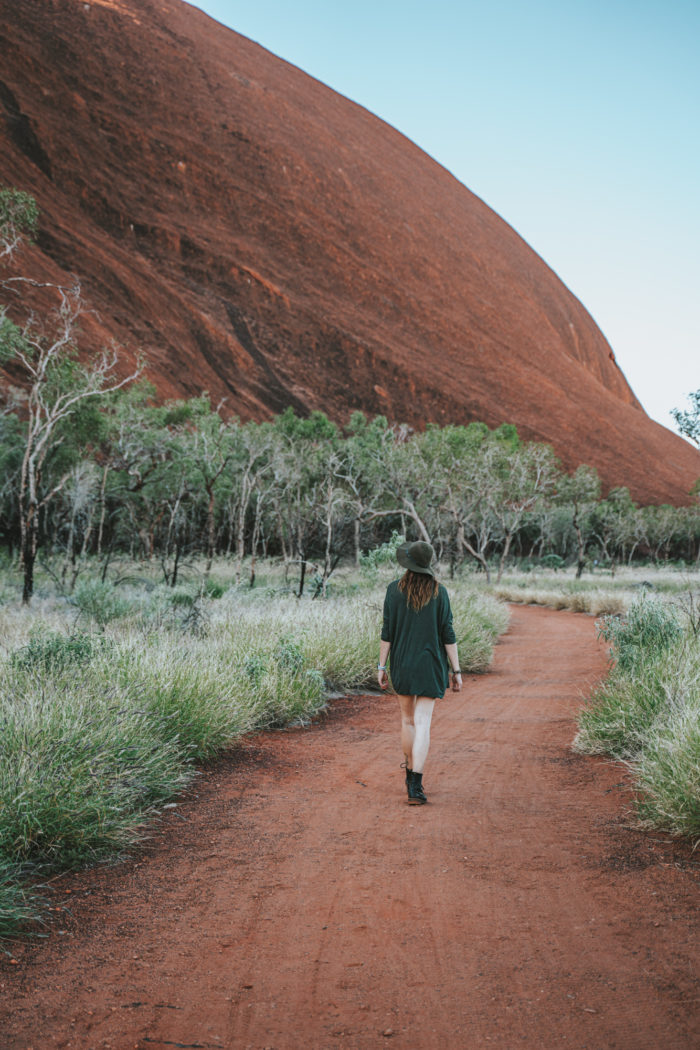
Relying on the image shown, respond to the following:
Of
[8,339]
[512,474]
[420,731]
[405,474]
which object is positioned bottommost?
[420,731]

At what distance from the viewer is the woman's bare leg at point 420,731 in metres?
5.46

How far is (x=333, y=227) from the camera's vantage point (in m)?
95.5

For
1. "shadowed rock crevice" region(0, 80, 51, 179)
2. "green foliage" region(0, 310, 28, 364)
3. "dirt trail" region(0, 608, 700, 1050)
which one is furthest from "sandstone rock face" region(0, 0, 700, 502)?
"dirt trail" region(0, 608, 700, 1050)

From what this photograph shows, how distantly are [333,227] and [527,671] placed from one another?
92.9 meters

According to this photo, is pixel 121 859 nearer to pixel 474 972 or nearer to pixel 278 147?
pixel 474 972

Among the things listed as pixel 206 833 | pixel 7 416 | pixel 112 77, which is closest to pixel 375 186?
pixel 112 77

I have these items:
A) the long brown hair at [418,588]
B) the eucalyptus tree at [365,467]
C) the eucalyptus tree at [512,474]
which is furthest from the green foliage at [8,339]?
the eucalyptus tree at [512,474]

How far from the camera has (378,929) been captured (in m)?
3.44

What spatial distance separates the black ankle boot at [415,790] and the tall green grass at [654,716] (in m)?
1.53

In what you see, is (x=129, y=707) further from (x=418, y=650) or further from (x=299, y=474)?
(x=299, y=474)

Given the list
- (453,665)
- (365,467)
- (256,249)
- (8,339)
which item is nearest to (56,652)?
(453,665)

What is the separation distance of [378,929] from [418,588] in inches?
103

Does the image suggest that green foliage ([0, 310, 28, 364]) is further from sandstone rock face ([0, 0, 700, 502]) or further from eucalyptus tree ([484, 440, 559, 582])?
sandstone rock face ([0, 0, 700, 502])

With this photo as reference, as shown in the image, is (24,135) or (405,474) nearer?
(405,474)
